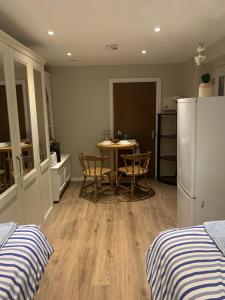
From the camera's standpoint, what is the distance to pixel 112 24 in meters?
2.45

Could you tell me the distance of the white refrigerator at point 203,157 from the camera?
7.12ft

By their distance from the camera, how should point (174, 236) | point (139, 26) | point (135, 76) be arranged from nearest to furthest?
point (174, 236), point (139, 26), point (135, 76)

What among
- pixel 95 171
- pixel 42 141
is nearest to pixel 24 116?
pixel 42 141

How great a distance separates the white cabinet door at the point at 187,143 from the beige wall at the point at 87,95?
259 centimetres

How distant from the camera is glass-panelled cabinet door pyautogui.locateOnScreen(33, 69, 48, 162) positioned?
311 centimetres

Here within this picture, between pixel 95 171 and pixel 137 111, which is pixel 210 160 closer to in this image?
pixel 95 171

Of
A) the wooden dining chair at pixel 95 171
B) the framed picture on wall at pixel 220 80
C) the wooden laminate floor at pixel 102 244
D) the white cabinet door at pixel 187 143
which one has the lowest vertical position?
the wooden laminate floor at pixel 102 244

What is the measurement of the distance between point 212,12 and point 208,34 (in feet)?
2.34

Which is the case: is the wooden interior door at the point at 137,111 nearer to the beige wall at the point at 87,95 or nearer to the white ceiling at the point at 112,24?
the beige wall at the point at 87,95

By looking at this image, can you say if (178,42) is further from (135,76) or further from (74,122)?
(74,122)

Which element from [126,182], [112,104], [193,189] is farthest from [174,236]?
[112,104]

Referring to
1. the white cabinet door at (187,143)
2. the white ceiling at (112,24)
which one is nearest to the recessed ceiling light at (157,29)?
the white ceiling at (112,24)

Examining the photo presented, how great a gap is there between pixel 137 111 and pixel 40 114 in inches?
92.4

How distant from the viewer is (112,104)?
16.5 ft
